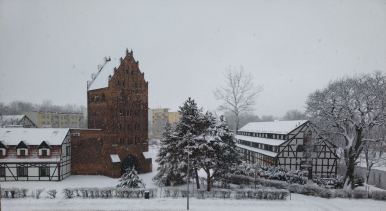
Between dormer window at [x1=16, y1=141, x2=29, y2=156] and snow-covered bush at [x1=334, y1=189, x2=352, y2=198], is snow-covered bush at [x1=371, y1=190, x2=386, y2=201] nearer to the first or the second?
snow-covered bush at [x1=334, y1=189, x2=352, y2=198]

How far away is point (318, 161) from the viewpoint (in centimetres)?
2678

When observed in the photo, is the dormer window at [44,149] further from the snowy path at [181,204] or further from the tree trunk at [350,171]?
the tree trunk at [350,171]

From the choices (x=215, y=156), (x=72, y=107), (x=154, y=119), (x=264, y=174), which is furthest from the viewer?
(x=72, y=107)

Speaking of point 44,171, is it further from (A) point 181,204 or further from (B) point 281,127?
(B) point 281,127

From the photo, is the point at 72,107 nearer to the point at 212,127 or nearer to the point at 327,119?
the point at 212,127

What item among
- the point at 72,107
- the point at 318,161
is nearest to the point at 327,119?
the point at 318,161

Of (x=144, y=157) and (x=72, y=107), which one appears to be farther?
(x=72, y=107)

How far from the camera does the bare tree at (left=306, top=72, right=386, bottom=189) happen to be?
62.8 feet

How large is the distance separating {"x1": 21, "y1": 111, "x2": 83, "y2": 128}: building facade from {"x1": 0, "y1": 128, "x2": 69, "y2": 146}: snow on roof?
30.7 m

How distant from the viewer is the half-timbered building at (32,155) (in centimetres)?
2392

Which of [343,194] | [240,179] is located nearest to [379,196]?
[343,194]

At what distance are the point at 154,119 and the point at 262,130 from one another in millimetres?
36250

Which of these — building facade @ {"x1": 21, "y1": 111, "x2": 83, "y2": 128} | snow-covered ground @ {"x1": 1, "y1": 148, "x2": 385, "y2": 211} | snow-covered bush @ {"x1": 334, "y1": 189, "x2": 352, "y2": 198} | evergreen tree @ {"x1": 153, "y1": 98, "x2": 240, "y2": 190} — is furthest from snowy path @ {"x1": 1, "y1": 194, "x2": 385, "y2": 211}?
building facade @ {"x1": 21, "y1": 111, "x2": 83, "y2": 128}

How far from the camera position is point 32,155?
24.7m
